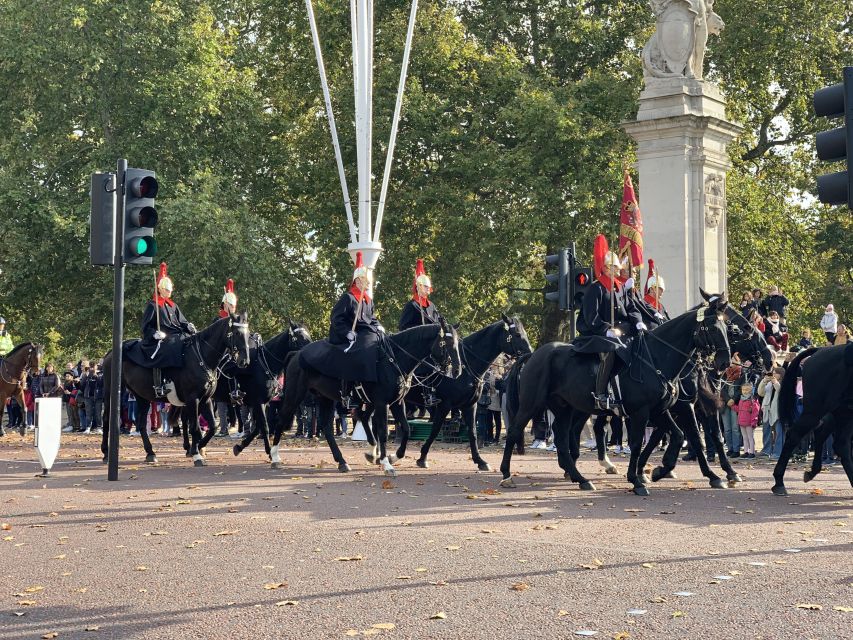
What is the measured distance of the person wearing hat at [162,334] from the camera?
1830 centimetres

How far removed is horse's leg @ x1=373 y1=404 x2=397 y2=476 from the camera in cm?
1586

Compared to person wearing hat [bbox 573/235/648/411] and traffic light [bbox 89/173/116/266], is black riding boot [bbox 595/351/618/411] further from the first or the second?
traffic light [bbox 89/173/116/266]

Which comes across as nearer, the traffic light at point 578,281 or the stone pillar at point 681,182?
the traffic light at point 578,281

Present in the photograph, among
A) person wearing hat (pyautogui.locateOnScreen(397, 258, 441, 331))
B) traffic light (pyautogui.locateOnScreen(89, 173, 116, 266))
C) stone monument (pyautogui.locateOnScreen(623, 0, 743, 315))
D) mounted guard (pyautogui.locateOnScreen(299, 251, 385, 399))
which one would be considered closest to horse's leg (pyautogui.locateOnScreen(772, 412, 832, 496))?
mounted guard (pyautogui.locateOnScreen(299, 251, 385, 399))

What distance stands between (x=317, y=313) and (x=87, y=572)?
97.5 feet

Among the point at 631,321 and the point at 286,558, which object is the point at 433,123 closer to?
the point at 631,321

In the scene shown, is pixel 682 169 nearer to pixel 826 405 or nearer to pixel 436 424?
pixel 436 424

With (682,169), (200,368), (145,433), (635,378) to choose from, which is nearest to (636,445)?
(635,378)

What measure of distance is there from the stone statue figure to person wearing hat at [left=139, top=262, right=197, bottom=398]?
10.2m

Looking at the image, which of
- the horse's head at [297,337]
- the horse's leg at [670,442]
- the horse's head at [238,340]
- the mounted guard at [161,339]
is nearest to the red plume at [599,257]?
the horse's leg at [670,442]

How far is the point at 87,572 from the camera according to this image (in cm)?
866

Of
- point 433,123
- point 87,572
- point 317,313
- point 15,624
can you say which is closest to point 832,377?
point 87,572

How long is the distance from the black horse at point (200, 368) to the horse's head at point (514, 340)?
147 inches

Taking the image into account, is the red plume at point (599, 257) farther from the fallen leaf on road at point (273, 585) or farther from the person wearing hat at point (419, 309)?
the fallen leaf on road at point (273, 585)
